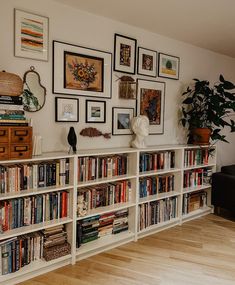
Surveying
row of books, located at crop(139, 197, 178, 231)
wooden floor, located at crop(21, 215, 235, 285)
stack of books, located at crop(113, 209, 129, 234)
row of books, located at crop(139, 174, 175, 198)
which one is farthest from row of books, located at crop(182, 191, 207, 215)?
stack of books, located at crop(113, 209, 129, 234)

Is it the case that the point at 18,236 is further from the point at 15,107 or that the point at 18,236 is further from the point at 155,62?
the point at 155,62

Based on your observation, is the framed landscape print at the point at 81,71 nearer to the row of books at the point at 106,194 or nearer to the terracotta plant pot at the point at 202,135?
the row of books at the point at 106,194

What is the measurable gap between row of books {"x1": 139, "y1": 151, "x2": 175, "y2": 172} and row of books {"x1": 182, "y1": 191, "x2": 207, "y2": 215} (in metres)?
0.53

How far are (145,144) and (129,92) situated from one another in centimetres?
65

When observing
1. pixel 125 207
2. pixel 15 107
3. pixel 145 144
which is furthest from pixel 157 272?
pixel 15 107

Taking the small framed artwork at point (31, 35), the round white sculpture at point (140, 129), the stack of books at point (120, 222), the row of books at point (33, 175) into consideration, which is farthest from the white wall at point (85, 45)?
the stack of books at point (120, 222)

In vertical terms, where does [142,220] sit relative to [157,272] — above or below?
above

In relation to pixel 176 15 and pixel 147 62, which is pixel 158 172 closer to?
pixel 147 62

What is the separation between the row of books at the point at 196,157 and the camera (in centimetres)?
371

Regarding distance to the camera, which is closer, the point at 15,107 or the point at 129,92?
the point at 15,107

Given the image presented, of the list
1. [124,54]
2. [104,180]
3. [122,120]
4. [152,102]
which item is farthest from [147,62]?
[104,180]

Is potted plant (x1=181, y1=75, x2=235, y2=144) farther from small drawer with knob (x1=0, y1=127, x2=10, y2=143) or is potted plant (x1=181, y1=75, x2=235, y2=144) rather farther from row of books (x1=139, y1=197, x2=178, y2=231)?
small drawer with knob (x1=0, y1=127, x2=10, y2=143)

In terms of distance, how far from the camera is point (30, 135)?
2270 millimetres

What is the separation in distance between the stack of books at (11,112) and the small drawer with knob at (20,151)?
0.57 ft
